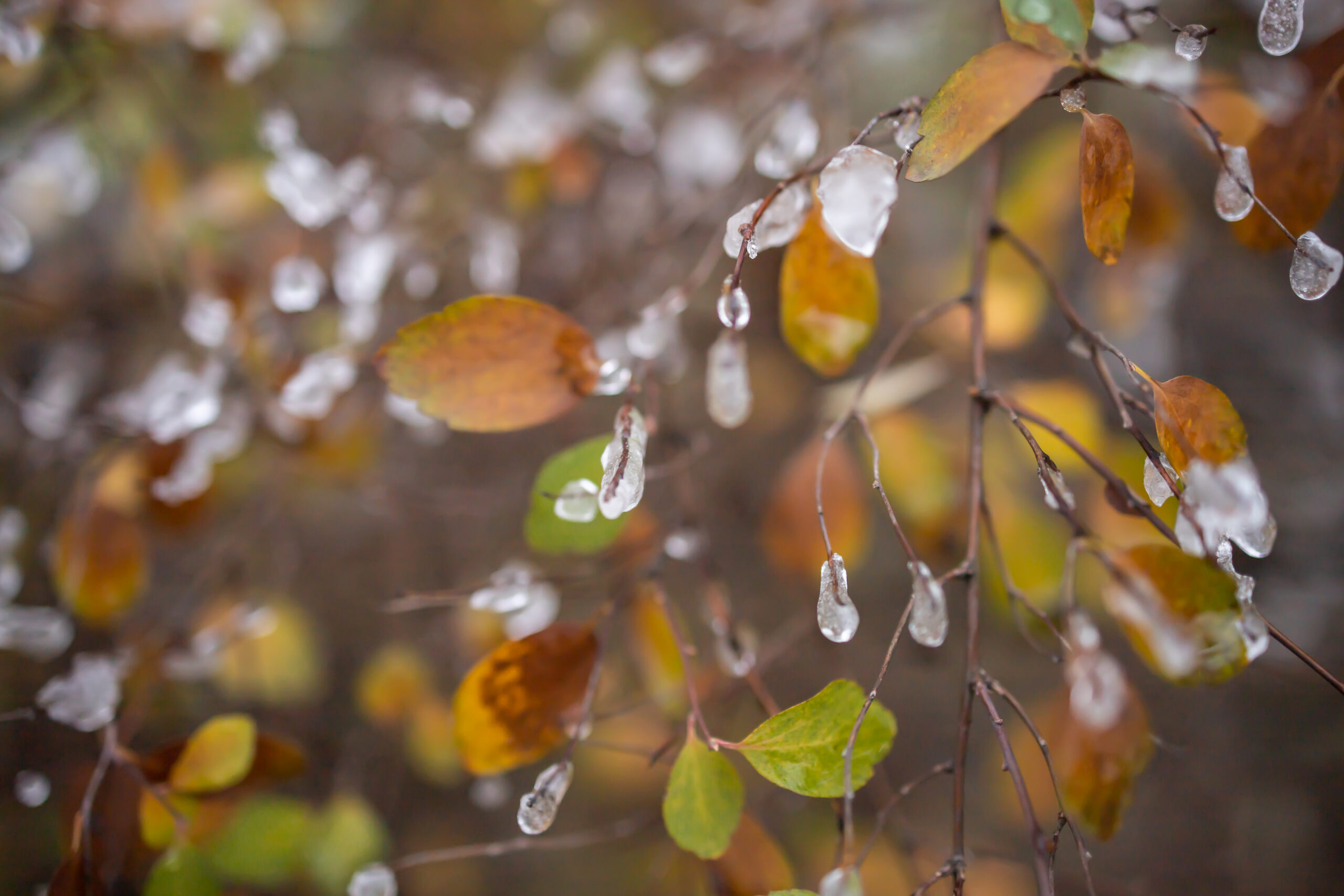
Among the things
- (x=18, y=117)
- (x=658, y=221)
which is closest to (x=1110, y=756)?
(x=658, y=221)

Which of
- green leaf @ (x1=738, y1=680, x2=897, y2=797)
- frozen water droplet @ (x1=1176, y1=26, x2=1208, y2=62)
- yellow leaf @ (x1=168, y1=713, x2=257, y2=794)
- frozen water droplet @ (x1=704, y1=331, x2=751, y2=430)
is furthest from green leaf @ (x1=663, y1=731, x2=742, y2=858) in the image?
frozen water droplet @ (x1=1176, y1=26, x2=1208, y2=62)

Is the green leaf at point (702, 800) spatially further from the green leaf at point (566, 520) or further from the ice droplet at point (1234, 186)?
the ice droplet at point (1234, 186)

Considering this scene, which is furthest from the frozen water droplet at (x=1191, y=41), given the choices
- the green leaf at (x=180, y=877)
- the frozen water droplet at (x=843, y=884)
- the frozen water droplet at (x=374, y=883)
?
the green leaf at (x=180, y=877)

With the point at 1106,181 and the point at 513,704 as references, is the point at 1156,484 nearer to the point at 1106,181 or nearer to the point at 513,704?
the point at 1106,181

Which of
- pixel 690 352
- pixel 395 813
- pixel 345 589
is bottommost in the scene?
pixel 395 813

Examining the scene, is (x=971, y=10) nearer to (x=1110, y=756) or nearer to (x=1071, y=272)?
(x=1071, y=272)

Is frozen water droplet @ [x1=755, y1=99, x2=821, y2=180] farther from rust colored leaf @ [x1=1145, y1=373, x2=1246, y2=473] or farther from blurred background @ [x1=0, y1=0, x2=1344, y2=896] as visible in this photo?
rust colored leaf @ [x1=1145, y1=373, x2=1246, y2=473]

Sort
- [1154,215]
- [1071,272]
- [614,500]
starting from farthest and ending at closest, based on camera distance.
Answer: [1071,272] → [1154,215] → [614,500]

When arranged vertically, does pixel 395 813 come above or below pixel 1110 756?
below
